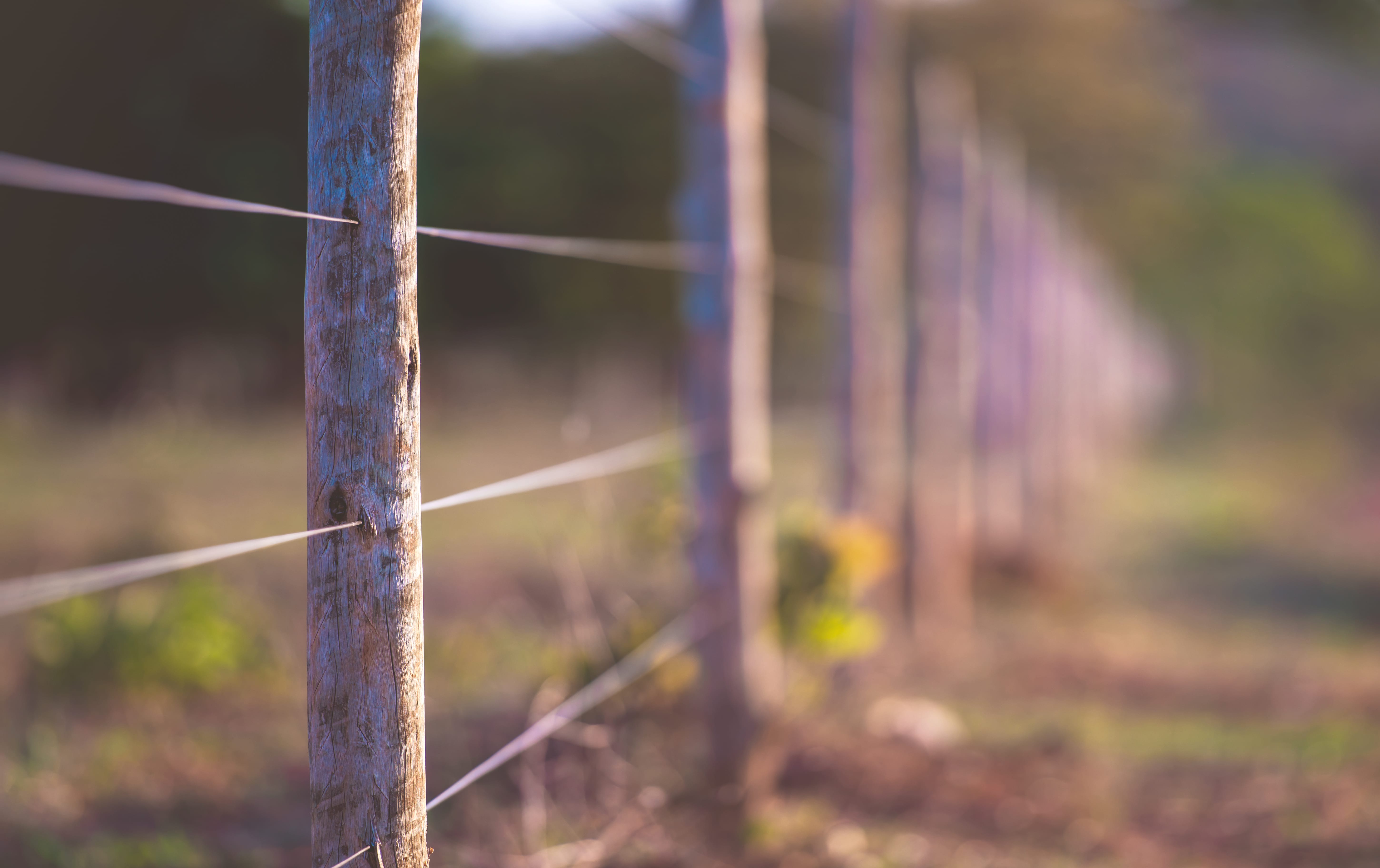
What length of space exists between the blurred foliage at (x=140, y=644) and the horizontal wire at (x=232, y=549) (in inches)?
83.5

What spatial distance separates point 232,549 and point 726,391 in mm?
2085

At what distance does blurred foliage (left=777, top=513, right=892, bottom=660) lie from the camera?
12.0 feet

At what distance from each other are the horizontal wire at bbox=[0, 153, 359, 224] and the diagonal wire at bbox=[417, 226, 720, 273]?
403mm

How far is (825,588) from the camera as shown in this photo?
12.3 feet

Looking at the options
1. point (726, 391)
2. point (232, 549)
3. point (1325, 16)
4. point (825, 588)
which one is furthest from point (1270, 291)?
point (232, 549)

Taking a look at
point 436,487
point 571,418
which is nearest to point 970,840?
point 571,418

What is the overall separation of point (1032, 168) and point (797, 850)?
72.0 ft

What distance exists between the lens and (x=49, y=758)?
3607 mm

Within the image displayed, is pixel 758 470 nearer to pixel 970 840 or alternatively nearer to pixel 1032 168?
pixel 970 840

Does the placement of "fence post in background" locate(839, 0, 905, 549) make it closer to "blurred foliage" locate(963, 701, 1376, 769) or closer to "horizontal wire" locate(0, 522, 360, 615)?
"blurred foliage" locate(963, 701, 1376, 769)

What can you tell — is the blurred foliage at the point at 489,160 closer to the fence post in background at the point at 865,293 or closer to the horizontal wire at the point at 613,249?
the fence post in background at the point at 865,293

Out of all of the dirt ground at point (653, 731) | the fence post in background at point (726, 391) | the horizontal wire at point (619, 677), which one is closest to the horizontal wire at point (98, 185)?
the horizontal wire at point (619, 677)

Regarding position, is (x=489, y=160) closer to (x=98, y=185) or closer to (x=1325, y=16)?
(x=1325, y=16)

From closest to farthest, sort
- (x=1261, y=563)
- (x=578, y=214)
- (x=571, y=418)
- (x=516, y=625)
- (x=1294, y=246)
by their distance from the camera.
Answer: (x=571, y=418), (x=516, y=625), (x=1261, y=563), (x=578, y=214), (x=1294, y=246)
